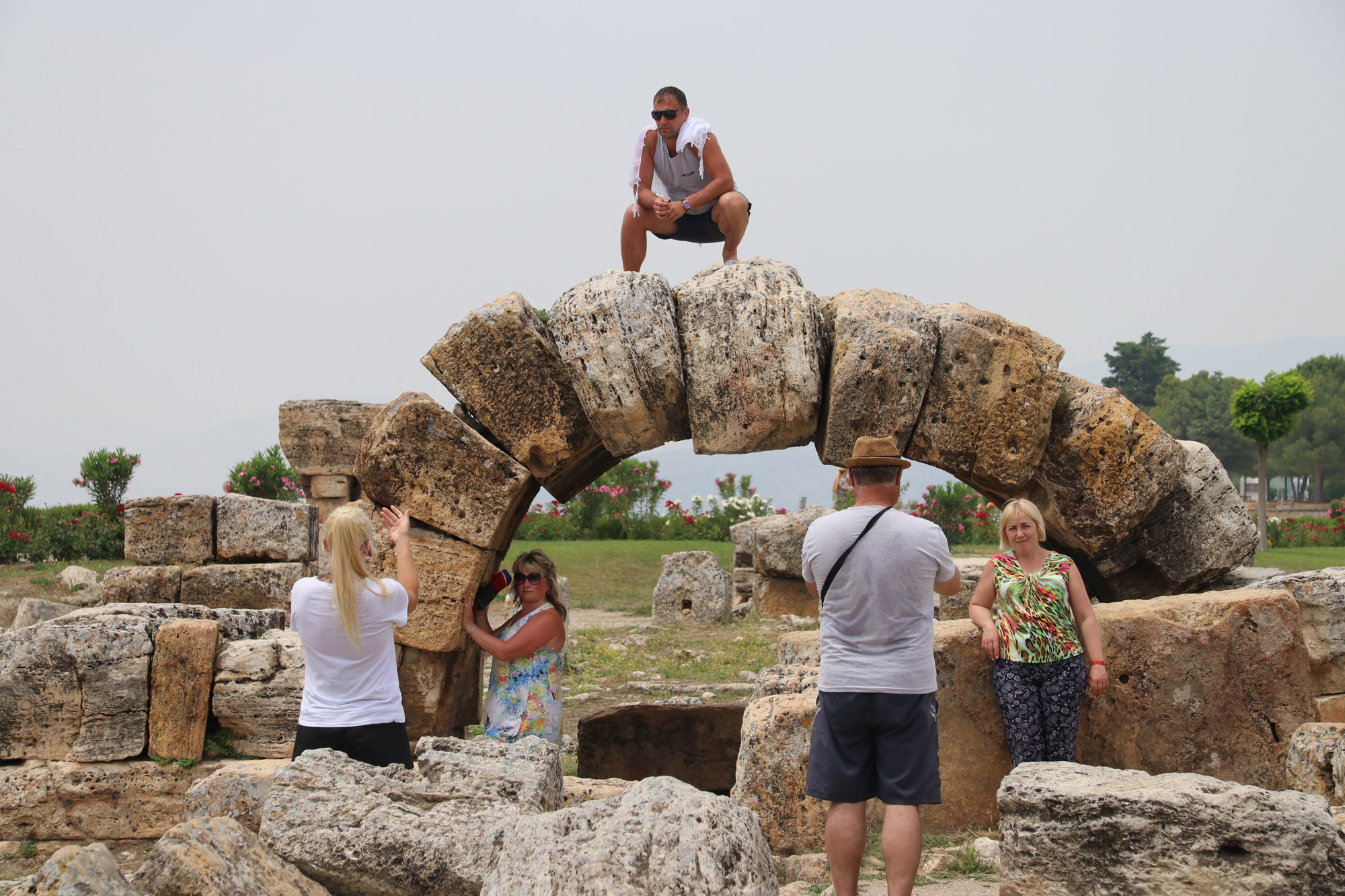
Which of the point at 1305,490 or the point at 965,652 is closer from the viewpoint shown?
the point at 965,652

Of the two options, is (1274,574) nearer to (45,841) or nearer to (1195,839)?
(1195,839)

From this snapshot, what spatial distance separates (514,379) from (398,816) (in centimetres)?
223

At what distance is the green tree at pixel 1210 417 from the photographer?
4700 centimetres

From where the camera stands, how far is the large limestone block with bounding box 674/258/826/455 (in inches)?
177

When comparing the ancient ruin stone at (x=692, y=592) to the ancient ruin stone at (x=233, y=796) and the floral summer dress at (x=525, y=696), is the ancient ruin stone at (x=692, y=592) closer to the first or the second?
the floral summer dress at (x=525, y=696)

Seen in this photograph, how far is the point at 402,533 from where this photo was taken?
4.21 meters

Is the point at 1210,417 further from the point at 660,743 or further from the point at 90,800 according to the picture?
the point at 90,800

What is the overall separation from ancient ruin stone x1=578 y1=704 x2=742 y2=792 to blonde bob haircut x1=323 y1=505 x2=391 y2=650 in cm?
274

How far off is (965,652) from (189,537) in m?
6.09

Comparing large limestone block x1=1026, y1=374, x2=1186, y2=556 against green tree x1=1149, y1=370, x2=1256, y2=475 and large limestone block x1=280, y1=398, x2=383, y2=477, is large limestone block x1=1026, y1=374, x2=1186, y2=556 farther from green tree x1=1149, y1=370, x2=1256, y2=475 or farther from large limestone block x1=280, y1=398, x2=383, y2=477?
green tree x1=1149, y1=370, x2=1256, y2=475

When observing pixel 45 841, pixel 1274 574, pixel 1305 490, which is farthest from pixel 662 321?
pixel 1305 490

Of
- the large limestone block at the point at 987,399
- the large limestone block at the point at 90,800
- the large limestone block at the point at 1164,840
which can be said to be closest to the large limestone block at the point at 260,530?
the large limestone block at the point at 90,800

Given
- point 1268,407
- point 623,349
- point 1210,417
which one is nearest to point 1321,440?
point 1210,417

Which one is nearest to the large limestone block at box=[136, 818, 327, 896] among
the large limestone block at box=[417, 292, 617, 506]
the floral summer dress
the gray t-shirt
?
the floral summer dress
